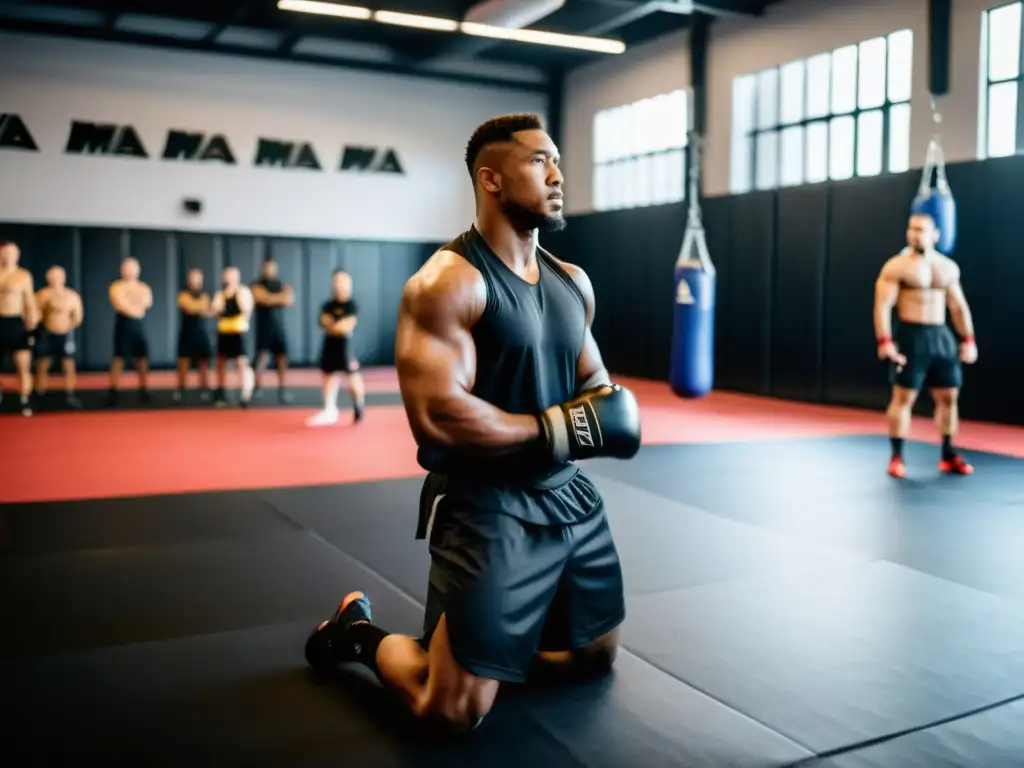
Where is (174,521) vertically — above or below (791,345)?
below

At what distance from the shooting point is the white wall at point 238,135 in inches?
533

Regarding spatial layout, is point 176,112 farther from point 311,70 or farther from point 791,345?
point 791,345

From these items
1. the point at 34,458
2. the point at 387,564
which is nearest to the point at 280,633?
the point at 387,564

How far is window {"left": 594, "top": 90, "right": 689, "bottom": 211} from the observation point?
1345 cm

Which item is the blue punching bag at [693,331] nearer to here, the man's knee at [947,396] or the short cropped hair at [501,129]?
the man's knee at [947,396]

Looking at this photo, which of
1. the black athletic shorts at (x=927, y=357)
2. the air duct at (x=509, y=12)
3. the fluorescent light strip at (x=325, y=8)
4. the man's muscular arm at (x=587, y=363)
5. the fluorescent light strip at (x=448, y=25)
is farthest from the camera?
the fluorescent light strip at (x=448, y=25)

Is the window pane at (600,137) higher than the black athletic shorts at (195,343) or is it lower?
higher

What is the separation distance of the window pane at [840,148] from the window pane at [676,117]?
2800 millimetres

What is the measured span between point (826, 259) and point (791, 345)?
1.10 metres

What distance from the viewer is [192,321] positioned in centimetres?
1009

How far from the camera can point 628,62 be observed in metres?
14.4

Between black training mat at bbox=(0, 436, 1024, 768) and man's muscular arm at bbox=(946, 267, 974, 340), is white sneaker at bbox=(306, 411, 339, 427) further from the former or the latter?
man's muscular arm at bbox=(946, 267, 974, 340)

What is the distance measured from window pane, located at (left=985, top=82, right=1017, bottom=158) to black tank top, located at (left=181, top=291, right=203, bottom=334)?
7.85m

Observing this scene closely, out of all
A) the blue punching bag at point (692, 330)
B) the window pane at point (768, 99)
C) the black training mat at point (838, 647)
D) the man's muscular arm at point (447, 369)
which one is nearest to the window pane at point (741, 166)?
the window pane at point (768, 99)
